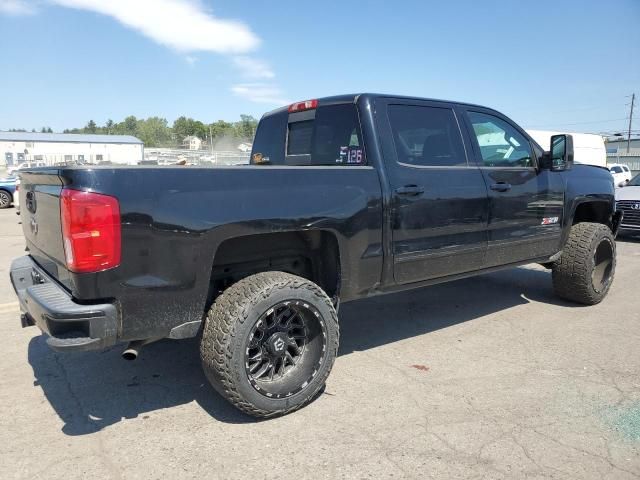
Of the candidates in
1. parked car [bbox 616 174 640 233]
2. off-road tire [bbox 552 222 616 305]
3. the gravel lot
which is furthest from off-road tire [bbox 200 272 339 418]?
parked car [bbox 616 174 640 233]

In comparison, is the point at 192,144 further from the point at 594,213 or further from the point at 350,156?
the point at 350,156

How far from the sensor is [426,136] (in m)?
3.93

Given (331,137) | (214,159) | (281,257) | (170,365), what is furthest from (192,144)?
(281,257)

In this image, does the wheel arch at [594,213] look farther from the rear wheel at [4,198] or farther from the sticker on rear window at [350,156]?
the rear wheel at [4,198]

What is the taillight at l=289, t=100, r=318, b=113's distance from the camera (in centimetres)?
414

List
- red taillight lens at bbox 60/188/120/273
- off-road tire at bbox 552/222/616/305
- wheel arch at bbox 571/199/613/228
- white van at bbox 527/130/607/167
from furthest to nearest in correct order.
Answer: white van at bbox 527/130/607/167 < wheel arch at bbox 571/199/613/228 < off-road tire at bbox 552/222/616/305 < red taillight lens at bbox 60/188/120/273

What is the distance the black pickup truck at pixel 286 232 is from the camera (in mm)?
2488

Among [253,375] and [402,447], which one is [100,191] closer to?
[253,375]

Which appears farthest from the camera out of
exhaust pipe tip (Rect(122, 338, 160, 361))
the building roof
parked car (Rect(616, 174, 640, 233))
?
the building roof

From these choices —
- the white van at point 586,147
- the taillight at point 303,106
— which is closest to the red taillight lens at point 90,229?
the taillight at point 303,106

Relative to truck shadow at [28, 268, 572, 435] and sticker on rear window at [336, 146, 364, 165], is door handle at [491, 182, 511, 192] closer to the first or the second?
sticker on rear window at [336, 146, 364, 165]

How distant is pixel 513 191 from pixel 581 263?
4.62 ft

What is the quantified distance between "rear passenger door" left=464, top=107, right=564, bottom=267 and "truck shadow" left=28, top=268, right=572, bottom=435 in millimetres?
963

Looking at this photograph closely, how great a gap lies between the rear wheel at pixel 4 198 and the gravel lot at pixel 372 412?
51.8 ft
